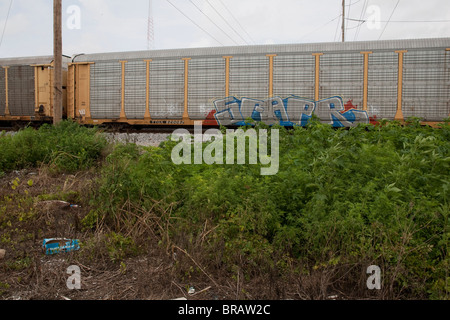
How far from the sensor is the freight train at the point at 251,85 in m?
11.9

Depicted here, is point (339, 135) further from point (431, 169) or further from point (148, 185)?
point (148, 185)

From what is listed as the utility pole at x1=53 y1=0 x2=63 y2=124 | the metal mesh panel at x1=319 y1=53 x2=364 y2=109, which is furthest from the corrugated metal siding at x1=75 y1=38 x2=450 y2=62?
the utility pole at x1=53 y1=0 x2=63 y2=124

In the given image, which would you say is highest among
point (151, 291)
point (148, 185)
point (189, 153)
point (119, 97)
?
point (119, 97)

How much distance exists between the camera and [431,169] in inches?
171

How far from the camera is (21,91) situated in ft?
51.1

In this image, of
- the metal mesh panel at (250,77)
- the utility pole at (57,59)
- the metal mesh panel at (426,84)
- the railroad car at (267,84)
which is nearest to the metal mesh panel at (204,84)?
the railroad car at (267,84)

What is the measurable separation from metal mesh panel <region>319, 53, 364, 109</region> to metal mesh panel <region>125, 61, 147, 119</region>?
6.93 metres

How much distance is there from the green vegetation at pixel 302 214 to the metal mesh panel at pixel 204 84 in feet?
25.8

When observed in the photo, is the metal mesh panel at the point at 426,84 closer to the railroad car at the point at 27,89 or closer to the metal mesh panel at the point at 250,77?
→ the metal mesh panel at the point at 250,77

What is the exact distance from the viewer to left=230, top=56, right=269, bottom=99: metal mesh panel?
12.9 meters

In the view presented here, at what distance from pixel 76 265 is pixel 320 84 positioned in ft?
35.4

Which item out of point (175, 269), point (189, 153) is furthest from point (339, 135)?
point (175, 269)

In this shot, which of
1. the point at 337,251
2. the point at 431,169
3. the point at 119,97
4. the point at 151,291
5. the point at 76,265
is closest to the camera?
the point at 151,291

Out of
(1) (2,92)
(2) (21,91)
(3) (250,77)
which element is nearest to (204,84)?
(3) (250,77)
